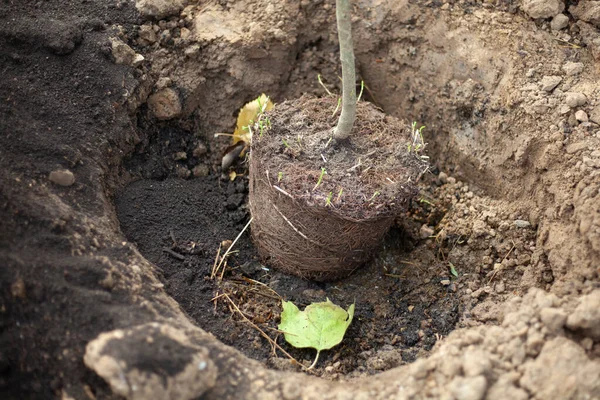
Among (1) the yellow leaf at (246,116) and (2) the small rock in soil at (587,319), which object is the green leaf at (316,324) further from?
(1) the yellow leaf at (246,116)

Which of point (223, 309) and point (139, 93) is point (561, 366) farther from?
point (139, 93)

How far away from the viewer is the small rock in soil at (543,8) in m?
2.95

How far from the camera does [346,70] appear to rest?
7.69 ft

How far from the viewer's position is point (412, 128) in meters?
2.77

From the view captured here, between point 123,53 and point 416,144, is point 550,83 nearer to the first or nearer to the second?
point 416,144

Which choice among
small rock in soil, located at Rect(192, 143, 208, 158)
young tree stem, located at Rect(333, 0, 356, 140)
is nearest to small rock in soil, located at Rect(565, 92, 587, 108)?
young tree stem, located at Rect(333, 0, 356, 140)

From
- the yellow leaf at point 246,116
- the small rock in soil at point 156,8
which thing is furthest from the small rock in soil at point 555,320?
the small rock in soil at point 156,8

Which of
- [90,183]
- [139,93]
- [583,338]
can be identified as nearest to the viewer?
[583,338]

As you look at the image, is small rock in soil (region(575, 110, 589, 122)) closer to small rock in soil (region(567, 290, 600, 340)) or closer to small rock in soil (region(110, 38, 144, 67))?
small rock in soil (region(567, 290, 600, 340))

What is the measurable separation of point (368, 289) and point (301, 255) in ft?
1.33

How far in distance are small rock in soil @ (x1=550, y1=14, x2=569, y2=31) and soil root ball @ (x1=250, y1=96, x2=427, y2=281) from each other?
3.24ft

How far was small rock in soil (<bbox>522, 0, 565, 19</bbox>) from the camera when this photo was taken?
295cm

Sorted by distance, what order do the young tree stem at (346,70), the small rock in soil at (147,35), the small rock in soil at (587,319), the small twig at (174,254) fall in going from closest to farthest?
the small rock in soil at (587,319) < the young tree stem at (346,70) < the small twig at (174,254) < the small rock in soil at (147,35)

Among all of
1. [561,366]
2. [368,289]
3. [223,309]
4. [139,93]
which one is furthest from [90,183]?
[561,366]
